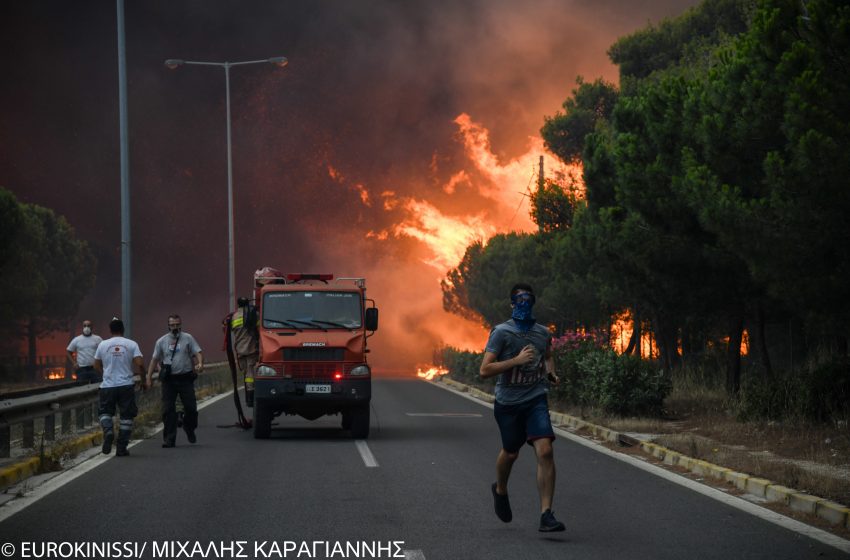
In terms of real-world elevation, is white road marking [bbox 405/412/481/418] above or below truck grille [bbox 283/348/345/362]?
below

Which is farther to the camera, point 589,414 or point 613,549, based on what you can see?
point 589,414

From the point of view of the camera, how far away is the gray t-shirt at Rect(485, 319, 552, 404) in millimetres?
8906

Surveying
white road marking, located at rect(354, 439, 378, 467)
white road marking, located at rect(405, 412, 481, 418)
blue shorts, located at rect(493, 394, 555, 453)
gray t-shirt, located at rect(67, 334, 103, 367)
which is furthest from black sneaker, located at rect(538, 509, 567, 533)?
gray t-shirt, located at rect(67, 334, 103, 367)

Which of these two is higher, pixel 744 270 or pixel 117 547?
pixel 744 270

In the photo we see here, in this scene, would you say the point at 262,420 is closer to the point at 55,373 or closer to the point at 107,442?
the point at 107,442

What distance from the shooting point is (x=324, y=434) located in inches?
765

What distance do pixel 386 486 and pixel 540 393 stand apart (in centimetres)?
363

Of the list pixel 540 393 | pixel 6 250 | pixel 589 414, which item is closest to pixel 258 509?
pixel 540 393

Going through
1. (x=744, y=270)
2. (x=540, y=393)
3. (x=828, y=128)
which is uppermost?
(x=828, y=128)

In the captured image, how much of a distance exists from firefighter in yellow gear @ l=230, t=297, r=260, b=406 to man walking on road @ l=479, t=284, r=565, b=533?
33.5ft

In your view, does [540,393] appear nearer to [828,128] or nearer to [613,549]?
[613,549]

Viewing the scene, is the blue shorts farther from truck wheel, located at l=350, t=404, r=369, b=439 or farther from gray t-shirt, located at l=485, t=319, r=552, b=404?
truck wheel, located at l=350, t=404, r=369, b=439

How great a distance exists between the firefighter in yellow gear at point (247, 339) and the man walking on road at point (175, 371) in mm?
1793

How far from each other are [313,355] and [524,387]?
956 centimetres
